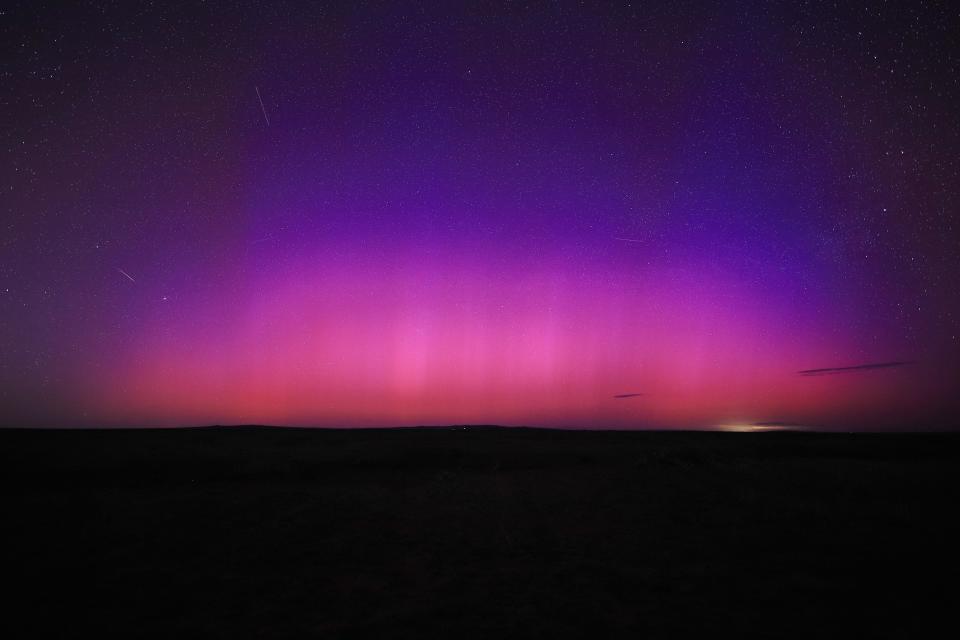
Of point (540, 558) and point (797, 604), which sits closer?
point (797, 604)

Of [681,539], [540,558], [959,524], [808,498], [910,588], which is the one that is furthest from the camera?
[808,498]

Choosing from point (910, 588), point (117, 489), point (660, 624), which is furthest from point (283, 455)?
point (910, 588)

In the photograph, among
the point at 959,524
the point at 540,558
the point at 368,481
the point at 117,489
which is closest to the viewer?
the point at 540,558

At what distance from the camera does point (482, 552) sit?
9305mm

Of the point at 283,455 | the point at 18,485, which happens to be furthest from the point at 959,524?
the point at 18,485

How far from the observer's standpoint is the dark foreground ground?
6398mm

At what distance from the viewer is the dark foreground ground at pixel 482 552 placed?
6.40 m

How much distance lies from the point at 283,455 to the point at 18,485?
9871 mm

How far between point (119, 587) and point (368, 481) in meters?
10.2

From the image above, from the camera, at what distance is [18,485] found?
645 inches

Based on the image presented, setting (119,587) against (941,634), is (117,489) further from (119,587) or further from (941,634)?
(941,634)

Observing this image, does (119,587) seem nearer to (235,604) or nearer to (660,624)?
(235,604)

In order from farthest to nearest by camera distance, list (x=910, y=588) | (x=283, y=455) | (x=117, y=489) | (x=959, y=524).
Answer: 1. (x=283, y=455)
2. (x=117, y=489)
3. (x=959, y=524)
4. (x=910, y=588)

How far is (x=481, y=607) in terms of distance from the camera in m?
6.77
